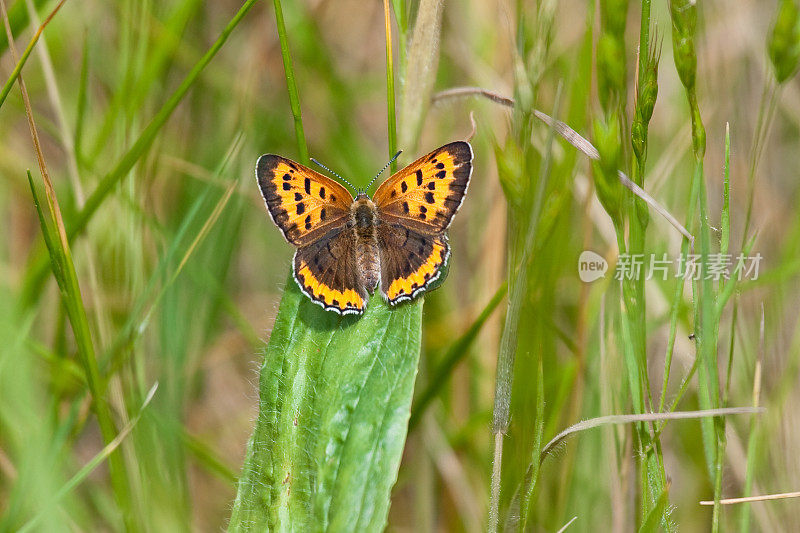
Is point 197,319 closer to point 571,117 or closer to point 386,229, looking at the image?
point 386,229

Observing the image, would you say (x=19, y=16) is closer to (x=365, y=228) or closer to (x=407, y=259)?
(x=365, y=228)

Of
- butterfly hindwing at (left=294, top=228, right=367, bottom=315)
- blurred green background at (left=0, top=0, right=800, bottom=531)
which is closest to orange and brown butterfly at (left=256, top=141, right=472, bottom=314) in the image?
butterfly hindwing at (left=294, top=228, right=367, bottom=315)

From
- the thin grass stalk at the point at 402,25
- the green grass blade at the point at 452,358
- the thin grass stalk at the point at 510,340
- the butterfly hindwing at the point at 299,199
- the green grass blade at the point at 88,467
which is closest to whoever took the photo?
Answer: the thin grass stalk at the point at 510,340

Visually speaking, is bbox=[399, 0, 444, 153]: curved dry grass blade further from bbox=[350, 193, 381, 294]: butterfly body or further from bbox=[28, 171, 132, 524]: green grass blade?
bbox=[28, 171, 132, 524]: green grass blade

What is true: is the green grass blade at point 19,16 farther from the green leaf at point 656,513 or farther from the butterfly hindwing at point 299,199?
the green leaf at point 656,513

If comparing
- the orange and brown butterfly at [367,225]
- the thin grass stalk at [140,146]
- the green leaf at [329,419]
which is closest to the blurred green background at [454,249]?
the thin grass stalk at [140,146]

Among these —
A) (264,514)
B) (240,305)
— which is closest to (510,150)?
(264,514)
